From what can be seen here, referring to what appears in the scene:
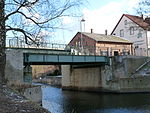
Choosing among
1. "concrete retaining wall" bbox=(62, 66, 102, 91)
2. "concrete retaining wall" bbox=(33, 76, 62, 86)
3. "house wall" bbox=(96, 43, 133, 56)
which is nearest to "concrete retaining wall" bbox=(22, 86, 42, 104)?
"concrete retaining wall" bbox=(62, 66, 102, 91)

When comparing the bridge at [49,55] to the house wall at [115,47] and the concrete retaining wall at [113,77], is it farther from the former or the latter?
the house wall at [115,47]

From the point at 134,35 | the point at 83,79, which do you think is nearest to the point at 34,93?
the point at 83,79

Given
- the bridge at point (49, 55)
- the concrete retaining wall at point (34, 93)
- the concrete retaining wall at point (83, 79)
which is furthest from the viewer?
the concrete retaining wall at point (83, 79)

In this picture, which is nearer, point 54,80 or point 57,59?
point 57,59

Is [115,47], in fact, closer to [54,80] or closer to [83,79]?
[83,79]

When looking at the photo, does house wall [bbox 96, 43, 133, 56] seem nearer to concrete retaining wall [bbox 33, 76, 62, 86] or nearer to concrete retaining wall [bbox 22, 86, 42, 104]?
concrete retaining wall [bbox 33, 76, 62, 86]

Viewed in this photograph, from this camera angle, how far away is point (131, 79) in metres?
35.9

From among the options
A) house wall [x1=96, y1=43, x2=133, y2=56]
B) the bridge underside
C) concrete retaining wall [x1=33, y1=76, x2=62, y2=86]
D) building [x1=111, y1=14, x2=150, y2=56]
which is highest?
building [x1=111, y1=14, x2=150, y2=56]

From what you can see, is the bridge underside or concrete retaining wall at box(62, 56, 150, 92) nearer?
the bridge underside

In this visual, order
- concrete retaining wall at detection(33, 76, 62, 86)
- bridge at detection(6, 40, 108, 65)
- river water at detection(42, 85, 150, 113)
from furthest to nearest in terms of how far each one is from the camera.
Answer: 1. concrete retaining wall at detection(33, 76, 62, 86)
2. bridge at detection(6, 40, 108, 65)
3. river water at detection(42, 85, 150, 113)

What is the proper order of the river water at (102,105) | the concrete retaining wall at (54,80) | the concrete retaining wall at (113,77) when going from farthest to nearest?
the concrete retaining wall at (54,80), the concrete retaining wall at (113,77), the river water at (102,105)

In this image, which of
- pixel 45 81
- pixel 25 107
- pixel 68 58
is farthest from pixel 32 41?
pixel 45 81

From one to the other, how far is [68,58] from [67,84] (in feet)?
47.2

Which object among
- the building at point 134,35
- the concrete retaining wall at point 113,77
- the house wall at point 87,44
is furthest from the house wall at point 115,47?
the concrete retaining wall at point 113,77
